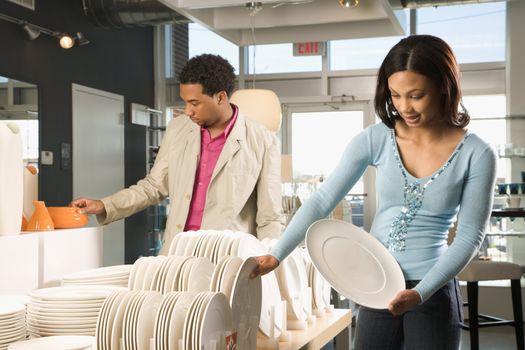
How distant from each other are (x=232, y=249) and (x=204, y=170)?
82cm

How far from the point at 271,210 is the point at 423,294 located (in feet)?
4.23

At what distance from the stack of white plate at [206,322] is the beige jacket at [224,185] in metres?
1.18

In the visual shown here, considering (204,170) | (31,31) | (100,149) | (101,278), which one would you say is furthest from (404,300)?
(100,149)

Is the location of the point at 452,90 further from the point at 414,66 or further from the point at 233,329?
the point at 233,329

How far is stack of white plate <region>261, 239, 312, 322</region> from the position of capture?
238cm

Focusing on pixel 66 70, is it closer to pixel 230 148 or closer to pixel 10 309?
pixel 230 148

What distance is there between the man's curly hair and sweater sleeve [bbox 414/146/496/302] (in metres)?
1.31

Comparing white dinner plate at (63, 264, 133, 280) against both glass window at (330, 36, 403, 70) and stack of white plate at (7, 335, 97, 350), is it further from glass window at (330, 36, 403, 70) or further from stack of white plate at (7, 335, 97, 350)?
glass window at (330, 36, 403, 70)

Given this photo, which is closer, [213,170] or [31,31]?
[213,170]

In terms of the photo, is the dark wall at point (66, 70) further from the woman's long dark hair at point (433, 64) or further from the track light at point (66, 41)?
the woman's long dark hair at point (433, 64)

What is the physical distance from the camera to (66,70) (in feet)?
23.7

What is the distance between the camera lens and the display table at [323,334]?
87.8 inches

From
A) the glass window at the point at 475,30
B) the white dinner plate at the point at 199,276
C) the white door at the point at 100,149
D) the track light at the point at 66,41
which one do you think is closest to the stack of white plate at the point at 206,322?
the white dinner plate at the point at 199,276

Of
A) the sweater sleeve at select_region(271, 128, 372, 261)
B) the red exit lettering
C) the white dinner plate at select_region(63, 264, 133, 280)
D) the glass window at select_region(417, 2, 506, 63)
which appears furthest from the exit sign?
the sweater sleeve at select_region(271, 128, 372, 261)
